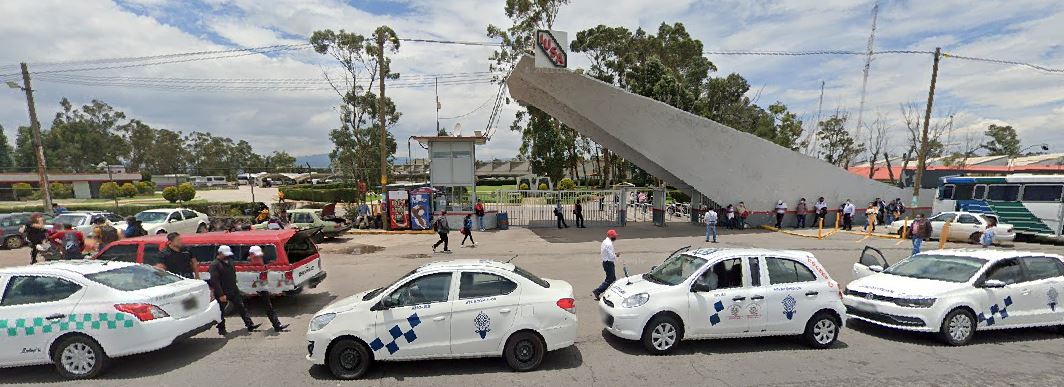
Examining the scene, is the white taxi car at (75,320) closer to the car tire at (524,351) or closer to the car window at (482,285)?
the car window at (482,285)

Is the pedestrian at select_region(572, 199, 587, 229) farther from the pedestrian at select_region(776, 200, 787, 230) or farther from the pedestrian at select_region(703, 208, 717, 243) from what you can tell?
the pedestrian at select_region(776, 200, 787, 230)

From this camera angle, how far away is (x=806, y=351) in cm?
644

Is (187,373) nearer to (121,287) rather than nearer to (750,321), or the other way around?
(121,287)

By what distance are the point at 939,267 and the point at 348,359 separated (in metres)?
8.76

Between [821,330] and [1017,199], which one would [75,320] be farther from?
[1017,199]

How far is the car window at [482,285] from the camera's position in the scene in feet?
18.7

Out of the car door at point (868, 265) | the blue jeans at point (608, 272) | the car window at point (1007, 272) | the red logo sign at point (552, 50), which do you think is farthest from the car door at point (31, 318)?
the red logo sign at point (552, 50)

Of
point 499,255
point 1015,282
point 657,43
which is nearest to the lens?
point 1015,282

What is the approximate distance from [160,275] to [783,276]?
8.68 m

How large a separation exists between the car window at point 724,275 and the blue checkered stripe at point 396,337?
3761mm

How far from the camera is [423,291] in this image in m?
5.70

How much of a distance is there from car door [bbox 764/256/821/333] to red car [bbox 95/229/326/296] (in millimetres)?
7796

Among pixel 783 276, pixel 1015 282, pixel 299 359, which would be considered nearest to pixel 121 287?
pixel 299 359

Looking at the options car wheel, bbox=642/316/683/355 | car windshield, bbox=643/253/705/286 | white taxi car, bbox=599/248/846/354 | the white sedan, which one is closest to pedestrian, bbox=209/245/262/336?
white taxi car, bbox=599/248/846/354
